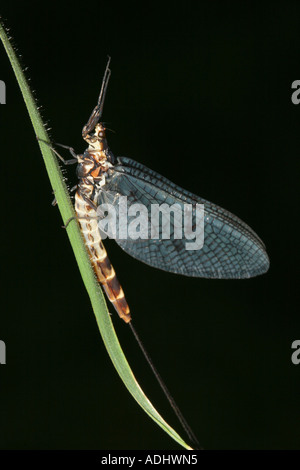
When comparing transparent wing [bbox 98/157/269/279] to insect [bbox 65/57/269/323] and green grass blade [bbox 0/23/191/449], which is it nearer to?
insect [bbox 65/57/269/323]

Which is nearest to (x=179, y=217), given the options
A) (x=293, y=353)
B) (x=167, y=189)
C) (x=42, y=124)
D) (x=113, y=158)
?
(x=167, y=189)

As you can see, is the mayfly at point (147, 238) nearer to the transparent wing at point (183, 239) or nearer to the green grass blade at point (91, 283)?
the transparent wing at point (183, 239)

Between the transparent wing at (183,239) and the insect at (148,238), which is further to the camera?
the transparent wing at (183,239)

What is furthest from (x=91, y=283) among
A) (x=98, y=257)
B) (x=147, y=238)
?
(x=147, y=238)

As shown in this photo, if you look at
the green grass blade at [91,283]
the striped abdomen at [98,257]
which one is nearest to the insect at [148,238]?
the striped abdomen at [98,257]

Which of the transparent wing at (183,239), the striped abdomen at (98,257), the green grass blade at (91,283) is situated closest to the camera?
the green grass blade at (91,283)

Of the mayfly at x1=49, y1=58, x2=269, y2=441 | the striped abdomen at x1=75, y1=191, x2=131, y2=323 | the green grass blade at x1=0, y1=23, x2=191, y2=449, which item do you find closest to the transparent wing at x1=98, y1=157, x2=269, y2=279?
the mayfly at x1=49, y1=58, x2=269, y2=441

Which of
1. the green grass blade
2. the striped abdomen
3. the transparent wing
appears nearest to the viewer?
the green grass blade

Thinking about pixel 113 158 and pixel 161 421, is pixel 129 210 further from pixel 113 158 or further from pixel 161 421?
pixel 161 421
